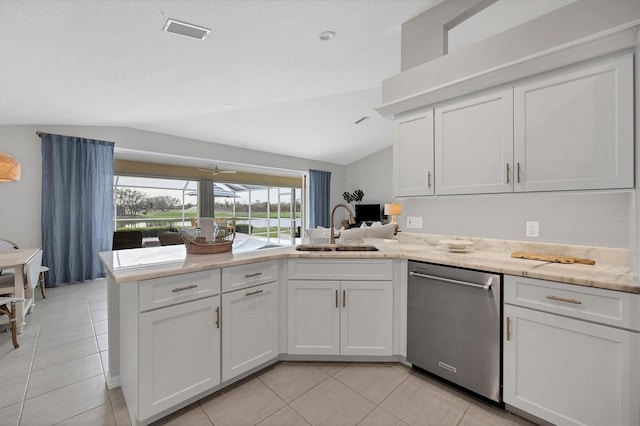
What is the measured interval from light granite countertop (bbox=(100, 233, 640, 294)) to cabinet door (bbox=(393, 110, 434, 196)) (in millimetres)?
566

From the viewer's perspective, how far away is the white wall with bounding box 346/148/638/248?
69.6 inches

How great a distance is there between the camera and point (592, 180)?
5.15ft

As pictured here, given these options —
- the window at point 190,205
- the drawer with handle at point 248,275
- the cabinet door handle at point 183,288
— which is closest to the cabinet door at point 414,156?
the drawer with handle at point 248,275

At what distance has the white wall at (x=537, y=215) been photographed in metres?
1.77

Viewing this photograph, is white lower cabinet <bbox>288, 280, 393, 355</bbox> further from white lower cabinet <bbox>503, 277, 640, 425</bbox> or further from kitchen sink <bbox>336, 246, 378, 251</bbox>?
white lower cabinet <bbox>503, 277, 640, 425</bbox>

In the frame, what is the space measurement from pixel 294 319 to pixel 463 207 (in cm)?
171

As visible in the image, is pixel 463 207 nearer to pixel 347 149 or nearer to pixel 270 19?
pixel 270 19

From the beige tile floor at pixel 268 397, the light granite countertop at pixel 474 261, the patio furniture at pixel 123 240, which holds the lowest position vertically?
the beige tile floor at pixel 268 397

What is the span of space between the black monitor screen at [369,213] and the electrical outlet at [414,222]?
220 inches

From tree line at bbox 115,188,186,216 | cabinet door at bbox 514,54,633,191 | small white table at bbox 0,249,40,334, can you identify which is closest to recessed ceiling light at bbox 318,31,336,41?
cabinet door at bbox 514,54,633,191

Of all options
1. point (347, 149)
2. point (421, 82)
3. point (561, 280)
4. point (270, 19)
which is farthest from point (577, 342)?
point (347, 149)

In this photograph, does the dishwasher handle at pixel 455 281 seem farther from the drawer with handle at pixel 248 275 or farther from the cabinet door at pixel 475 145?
the drawer with handle at pixel 248 275

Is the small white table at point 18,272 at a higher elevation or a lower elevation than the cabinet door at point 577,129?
lower

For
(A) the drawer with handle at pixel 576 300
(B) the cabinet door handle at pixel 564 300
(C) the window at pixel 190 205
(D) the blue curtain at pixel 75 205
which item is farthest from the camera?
(C) the window at pixel 190 205
